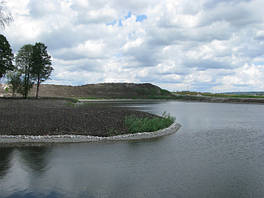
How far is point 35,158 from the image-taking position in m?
15.5

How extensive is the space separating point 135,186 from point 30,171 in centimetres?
579

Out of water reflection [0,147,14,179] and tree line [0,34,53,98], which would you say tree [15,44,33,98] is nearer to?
tree line [0,34,53,98]

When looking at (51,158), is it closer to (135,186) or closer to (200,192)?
(135,186)

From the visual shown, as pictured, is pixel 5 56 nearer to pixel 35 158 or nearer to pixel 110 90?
pixel 35 158

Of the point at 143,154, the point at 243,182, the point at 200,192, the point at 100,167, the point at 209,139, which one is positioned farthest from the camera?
the point at 209,139

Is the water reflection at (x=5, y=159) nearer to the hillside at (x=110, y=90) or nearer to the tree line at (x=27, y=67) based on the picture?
the tree line at (x=27, y=67)

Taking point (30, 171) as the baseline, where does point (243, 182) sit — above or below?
above

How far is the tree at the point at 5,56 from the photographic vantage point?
172 ft

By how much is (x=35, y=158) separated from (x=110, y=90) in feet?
439

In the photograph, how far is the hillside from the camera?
130125mm

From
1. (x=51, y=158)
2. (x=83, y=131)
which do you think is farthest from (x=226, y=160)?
(x=83, y=131)

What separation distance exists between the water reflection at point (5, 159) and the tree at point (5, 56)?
40122mm

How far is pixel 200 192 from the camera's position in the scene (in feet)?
34.6

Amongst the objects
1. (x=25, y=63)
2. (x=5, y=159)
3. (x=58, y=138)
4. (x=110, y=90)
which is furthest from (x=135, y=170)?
(x=110, y=90)
